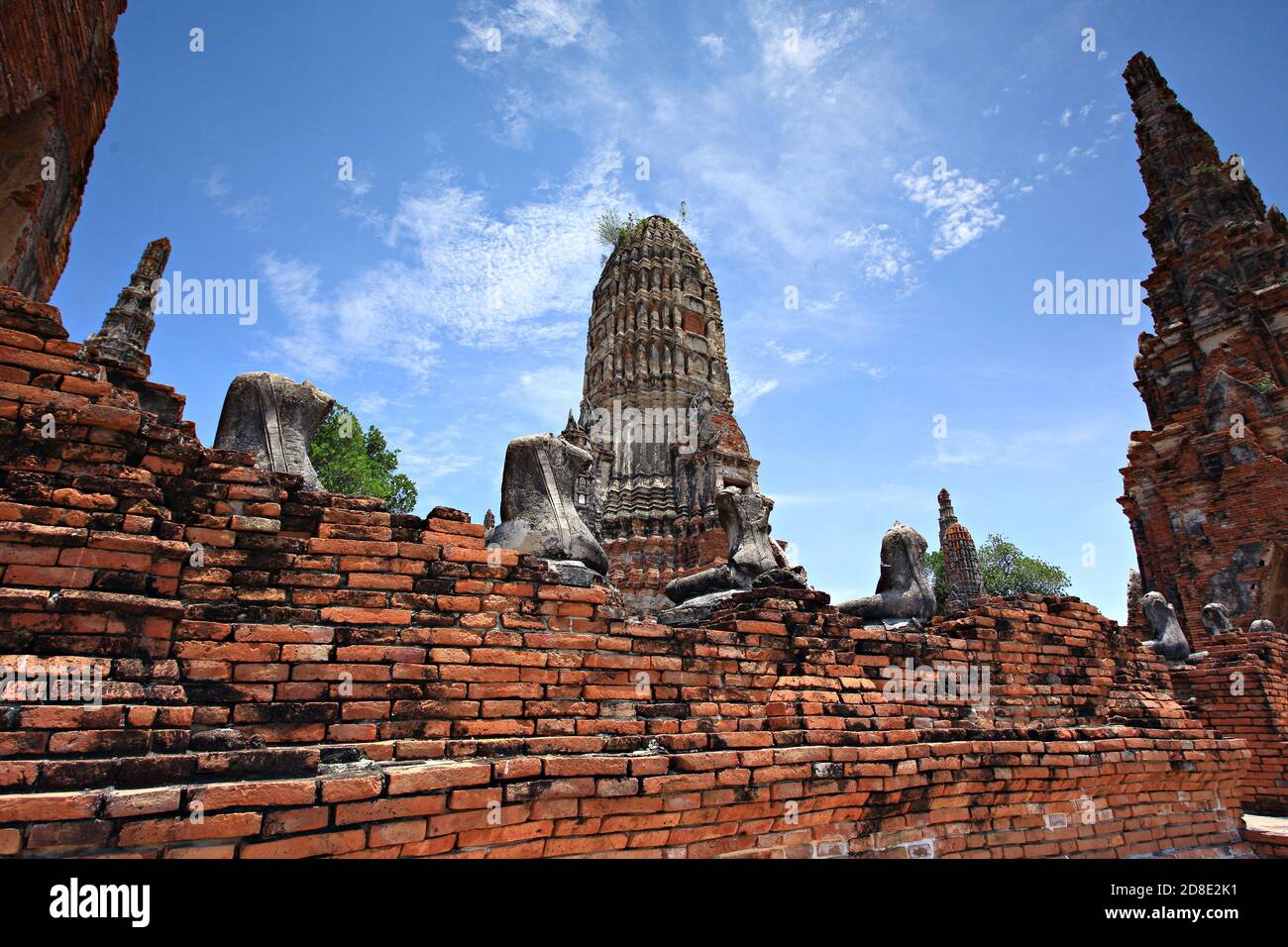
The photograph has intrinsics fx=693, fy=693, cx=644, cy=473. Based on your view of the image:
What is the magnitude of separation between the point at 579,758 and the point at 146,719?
191 cm

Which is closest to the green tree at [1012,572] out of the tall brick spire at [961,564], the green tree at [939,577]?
the green tree at [939,577]

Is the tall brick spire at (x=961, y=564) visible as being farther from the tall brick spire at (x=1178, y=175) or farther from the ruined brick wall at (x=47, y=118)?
the ruined brick wall at (x=47, y=118)

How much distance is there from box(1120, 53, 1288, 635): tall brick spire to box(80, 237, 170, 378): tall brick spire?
68.1ft

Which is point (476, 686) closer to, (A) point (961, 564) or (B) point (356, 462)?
(B) point (356, 462)

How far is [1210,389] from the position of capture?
54.0ft

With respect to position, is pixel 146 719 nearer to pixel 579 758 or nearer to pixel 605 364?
pixel 579 758

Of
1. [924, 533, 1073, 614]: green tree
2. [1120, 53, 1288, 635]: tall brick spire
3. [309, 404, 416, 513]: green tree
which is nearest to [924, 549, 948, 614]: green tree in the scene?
[924, 533, 1073, 614]: green tree

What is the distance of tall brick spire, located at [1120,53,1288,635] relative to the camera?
14992 mm

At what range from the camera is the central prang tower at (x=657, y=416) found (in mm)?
19812

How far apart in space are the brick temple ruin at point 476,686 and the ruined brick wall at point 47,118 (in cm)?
25

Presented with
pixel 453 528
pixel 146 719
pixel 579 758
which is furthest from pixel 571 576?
pixel 146 719

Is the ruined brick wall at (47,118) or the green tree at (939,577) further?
the green tree at (939,577)

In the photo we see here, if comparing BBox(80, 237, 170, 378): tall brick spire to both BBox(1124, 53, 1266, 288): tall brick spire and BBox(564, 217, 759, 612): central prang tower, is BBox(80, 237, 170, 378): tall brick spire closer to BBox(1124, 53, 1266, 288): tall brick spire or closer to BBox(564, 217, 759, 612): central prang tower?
BBox(564, 217, 759, 612): central prang tower
